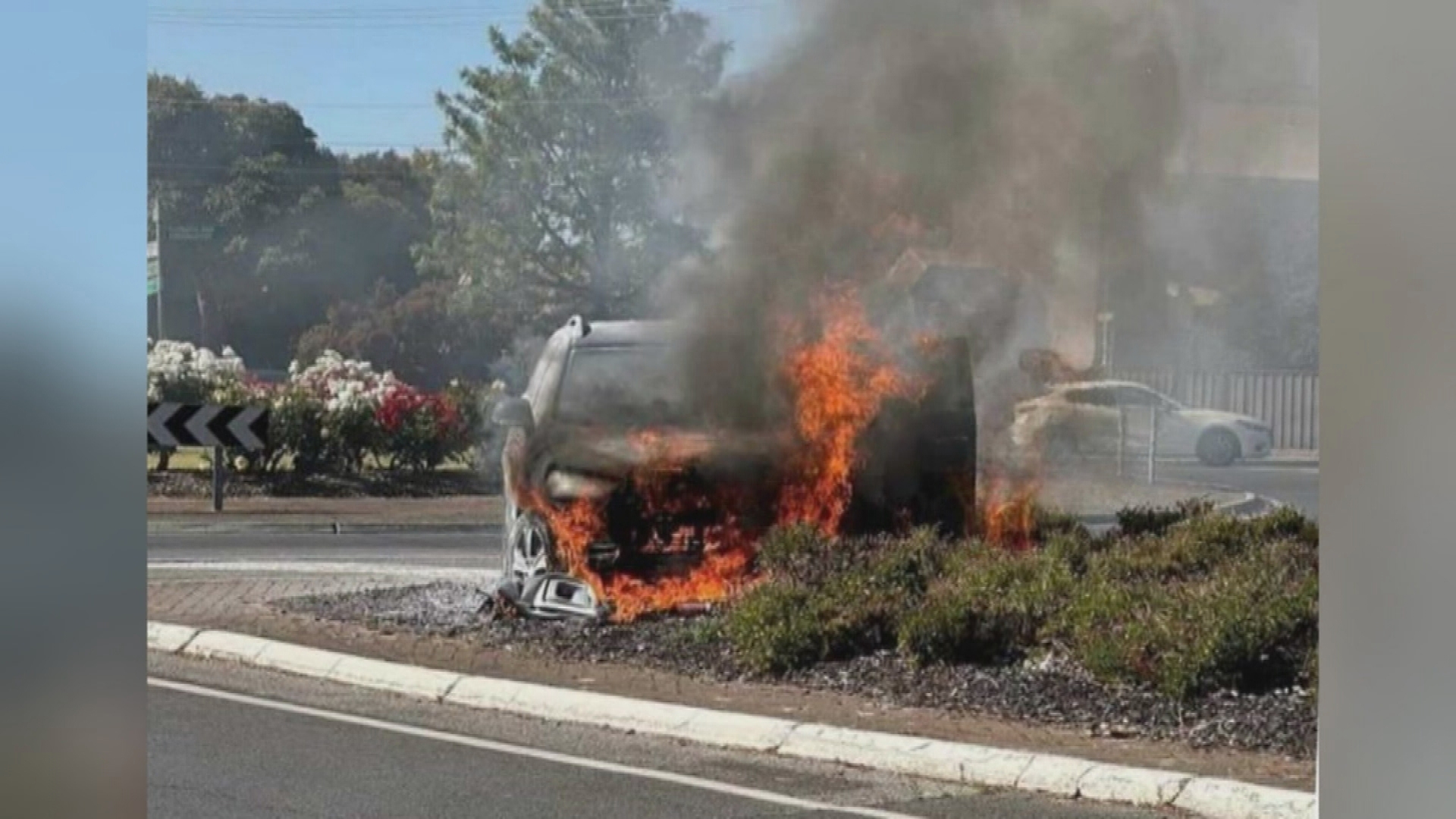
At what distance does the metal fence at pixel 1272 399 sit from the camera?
24.5 feet

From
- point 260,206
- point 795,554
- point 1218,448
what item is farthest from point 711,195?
point 1218,448

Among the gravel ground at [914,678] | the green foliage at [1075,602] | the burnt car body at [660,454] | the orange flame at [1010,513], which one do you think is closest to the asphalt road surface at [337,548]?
the gravel ground at [914,678]

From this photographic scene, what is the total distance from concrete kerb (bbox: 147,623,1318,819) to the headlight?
0.85 m

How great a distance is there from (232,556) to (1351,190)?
687 cm

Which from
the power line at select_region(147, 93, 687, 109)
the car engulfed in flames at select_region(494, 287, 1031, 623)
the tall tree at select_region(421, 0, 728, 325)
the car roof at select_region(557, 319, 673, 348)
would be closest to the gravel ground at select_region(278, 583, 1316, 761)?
the car engulfed in flames at select_region(494, 287, 1031, 623)

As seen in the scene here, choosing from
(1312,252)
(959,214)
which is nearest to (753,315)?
(959,214)

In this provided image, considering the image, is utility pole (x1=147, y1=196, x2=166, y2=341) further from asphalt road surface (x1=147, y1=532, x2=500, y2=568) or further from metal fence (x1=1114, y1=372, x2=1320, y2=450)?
metal fence (x1=1114, y1=372, x2=1320, y2=450)

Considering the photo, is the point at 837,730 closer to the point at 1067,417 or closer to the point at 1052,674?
the point at 1052,674

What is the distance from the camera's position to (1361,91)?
3.88 m

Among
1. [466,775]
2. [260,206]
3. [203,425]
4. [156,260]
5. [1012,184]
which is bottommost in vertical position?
[466,775]

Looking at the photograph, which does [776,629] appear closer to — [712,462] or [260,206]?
[712,462]

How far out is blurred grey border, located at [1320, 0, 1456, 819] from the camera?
3.80 m

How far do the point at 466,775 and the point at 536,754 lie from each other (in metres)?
0.37

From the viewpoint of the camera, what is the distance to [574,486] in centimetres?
879
